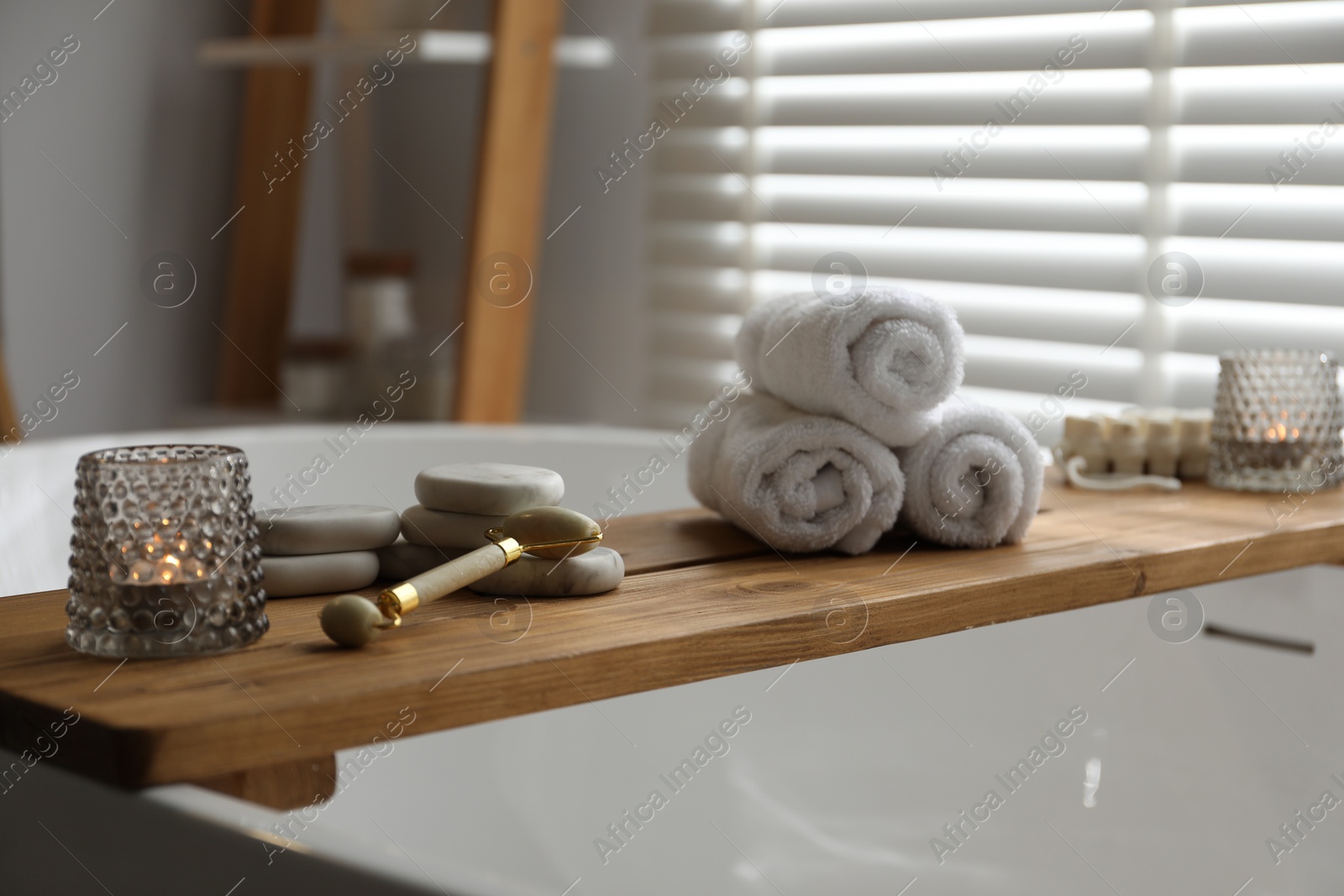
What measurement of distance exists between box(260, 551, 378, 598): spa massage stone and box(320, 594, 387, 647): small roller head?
0.11 metres

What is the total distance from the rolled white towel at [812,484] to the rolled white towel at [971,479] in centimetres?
2

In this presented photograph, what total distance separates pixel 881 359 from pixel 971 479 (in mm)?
110

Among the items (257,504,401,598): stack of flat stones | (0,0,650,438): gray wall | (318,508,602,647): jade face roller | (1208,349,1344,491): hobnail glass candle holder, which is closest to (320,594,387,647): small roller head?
(318,508,602,647): jade face roller

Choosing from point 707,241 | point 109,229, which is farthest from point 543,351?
point 109,229

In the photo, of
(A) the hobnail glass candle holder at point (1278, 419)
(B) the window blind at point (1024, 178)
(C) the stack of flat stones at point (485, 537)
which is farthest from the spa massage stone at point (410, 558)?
(B) the window blind at point (1024, 178)

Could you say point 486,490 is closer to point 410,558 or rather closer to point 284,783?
point 410,558

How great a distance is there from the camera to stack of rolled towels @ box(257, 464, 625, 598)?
0.74m

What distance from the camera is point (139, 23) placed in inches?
85.7

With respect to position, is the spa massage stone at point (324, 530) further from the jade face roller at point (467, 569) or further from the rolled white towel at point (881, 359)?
the rolled white towel at point (881, 359)

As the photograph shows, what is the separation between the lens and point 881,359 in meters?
0.83

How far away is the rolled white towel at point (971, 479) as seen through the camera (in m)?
0.87

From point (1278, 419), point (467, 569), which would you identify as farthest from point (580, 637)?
point (1278, 419)

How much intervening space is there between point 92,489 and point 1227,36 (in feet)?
4.15

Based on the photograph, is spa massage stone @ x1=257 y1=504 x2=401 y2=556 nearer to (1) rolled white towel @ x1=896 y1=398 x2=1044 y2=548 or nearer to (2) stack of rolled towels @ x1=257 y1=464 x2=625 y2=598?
(2) stack of rolled towels @ x1=257 y1=464 x2=625 y2=598
